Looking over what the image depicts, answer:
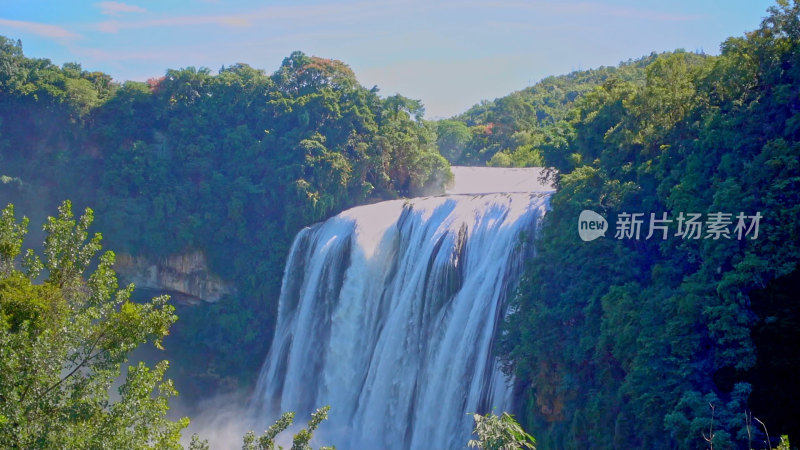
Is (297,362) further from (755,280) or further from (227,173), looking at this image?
(755,280)

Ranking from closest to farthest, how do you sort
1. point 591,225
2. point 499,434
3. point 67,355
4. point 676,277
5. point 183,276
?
point 499,434
point 67,355
point 676,277
point 591,225
point 183,276

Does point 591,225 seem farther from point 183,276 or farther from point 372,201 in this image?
point 183,276

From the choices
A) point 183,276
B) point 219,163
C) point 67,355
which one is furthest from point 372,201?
point 67,355

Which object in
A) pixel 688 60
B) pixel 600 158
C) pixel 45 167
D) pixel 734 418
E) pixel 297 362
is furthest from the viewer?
pixel 45 167

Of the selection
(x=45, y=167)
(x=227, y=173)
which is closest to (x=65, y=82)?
(x=45, y=167)

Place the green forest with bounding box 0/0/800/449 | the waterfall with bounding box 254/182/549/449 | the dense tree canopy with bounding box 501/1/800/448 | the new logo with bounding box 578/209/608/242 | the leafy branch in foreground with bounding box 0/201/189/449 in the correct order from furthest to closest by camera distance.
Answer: the waterfall with bounding box 254/182/549/449, the new logo with bounding box 578/209/608/242, the dense tree canopy with bounding box 501/1/800/448, the green forest with bounding box 0/0/800/449, the leafy branch in foreground with bounding box 0/201/189/449

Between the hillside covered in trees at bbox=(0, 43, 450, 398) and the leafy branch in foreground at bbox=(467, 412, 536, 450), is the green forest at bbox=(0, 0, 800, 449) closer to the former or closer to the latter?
the hillside covered in trees at bbox=(0, 43, 450, 398)

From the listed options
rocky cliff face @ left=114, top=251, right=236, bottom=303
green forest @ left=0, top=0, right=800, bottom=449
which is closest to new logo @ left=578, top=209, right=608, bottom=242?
green forest @ left=0, top=0, right=800, bottom=449
